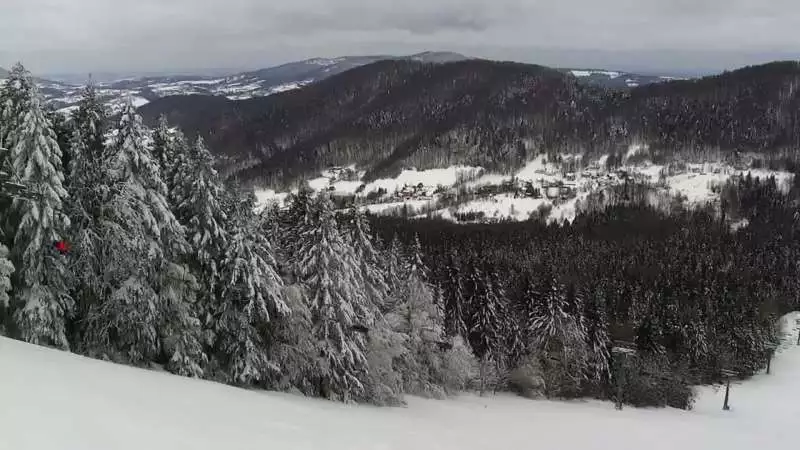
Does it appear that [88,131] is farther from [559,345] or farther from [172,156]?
[559,345]

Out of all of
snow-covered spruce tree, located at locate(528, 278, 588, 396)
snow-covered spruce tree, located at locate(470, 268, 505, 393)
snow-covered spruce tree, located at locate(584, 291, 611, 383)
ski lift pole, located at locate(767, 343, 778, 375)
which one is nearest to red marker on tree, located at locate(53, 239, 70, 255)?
snow-covered spruce tree, located at locate(470, 268, 505, 393)

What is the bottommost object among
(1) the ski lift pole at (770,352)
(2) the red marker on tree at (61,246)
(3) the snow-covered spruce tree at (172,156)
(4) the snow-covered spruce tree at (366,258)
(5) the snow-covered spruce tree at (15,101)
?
(1) the ski lift pole at (770,352)

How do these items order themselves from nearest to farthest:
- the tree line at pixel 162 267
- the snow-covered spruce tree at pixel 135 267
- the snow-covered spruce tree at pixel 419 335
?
the tree line at pixel 162 267 < the snow-covered spruce tree at pixel 135 267 < the snow-covered spruce tree at pixel 419 335

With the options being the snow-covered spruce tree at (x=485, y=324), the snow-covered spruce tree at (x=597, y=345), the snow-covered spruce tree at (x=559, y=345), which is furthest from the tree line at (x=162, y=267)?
the snow-covered spruce tree at (x=597, y=345)

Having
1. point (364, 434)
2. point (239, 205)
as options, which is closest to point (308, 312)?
point (239, 205)

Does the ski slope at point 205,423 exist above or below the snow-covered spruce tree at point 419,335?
above

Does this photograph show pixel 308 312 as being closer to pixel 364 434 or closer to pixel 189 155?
pixel 189 155

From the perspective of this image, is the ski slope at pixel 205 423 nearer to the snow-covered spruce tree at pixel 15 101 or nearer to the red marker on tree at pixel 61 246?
the red marker on tree at pixel 61 246
